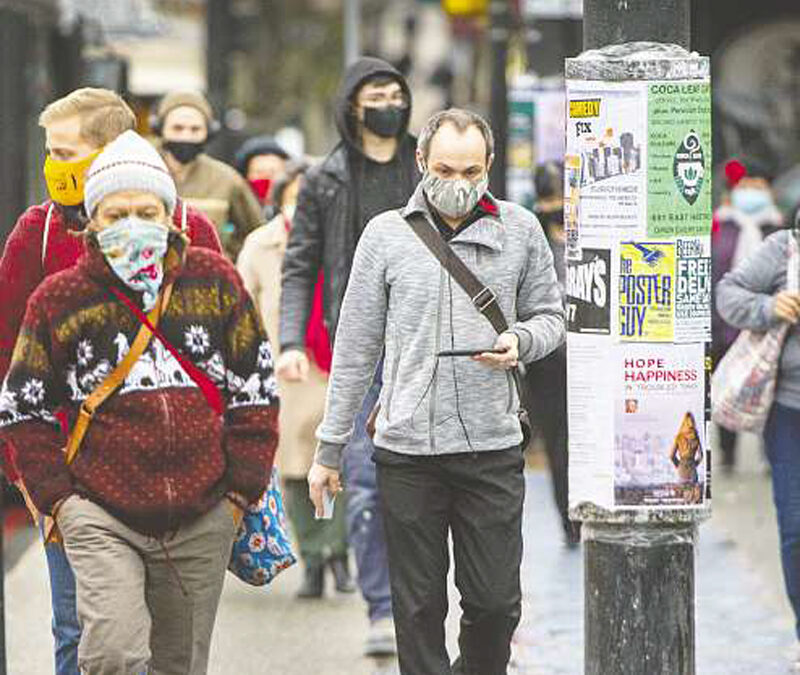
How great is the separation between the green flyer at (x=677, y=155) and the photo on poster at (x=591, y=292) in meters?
0.16

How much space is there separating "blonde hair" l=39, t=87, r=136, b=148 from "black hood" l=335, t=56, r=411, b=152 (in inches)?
87.1

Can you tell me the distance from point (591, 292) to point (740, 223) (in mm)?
8176

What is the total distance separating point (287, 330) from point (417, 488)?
84.9 inches

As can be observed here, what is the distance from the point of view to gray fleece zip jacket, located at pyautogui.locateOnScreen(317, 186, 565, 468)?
6133 mm

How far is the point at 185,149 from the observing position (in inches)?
394

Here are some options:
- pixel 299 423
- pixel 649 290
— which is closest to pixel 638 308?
pixel 649 290

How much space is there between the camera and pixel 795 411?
25.8 ft

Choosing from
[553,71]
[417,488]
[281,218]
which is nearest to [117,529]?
[417,488]

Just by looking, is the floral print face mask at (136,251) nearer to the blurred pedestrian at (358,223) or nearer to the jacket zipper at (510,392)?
the jacket zipper at (510,392)

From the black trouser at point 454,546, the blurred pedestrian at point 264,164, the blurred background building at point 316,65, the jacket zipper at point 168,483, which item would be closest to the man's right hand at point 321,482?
the black trouser at point 454,546

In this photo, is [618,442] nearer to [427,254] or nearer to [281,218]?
[427,254]

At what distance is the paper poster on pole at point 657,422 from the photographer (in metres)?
5.62

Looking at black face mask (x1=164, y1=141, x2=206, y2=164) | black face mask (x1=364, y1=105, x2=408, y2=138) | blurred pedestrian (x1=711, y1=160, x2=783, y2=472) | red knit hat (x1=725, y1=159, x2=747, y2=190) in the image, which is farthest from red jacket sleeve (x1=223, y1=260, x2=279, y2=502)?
red knit hat (x1=725, y1=159, x2=747, y2=190)

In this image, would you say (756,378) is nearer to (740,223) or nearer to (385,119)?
(385,119)
